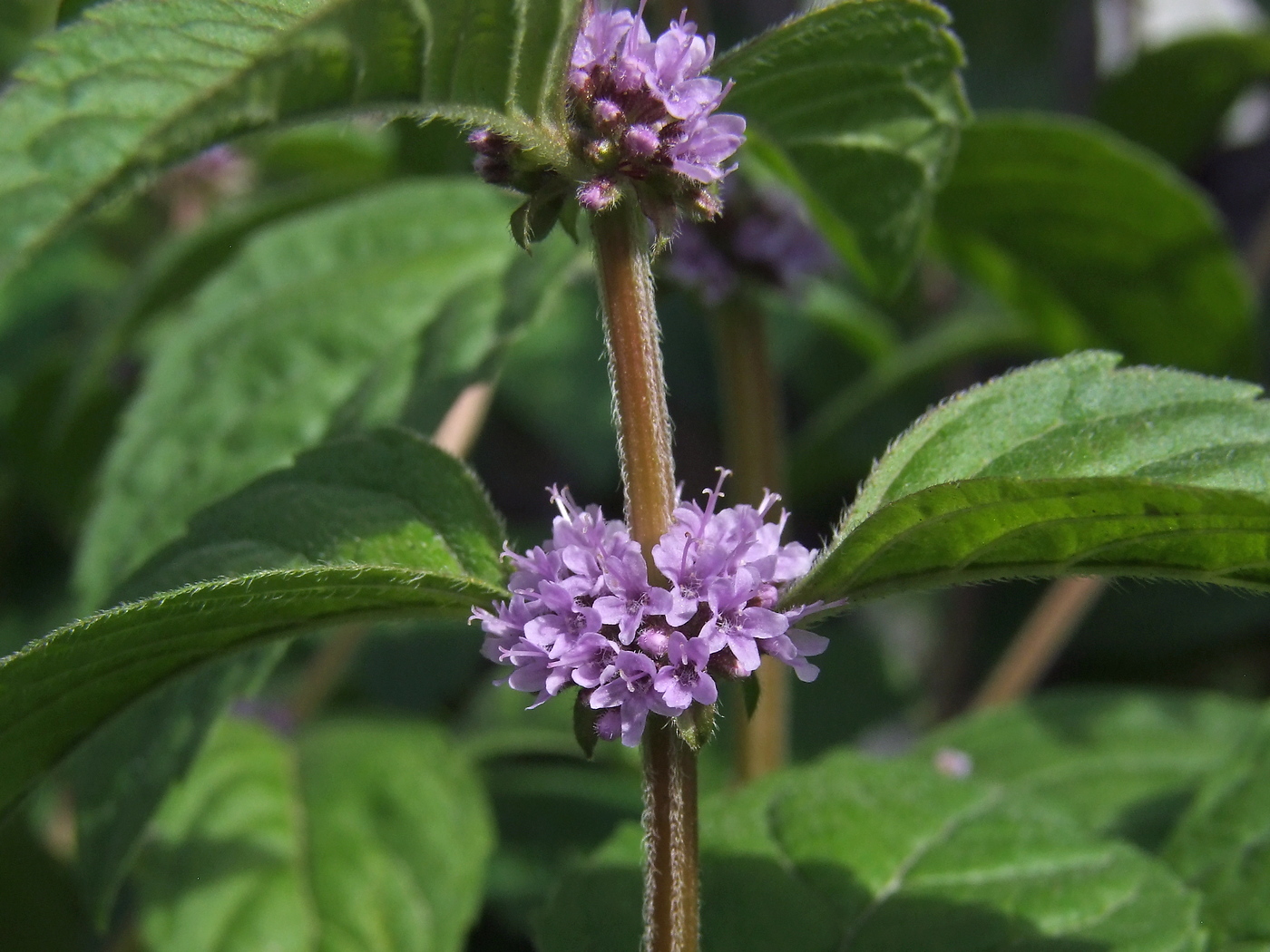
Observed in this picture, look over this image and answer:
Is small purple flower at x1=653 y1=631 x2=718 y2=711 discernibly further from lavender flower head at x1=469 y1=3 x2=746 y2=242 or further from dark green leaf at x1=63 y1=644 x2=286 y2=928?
dark green leaf at x1=63 y1=644 x2=286 y2=928

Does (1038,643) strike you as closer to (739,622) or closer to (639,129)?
(739,622)

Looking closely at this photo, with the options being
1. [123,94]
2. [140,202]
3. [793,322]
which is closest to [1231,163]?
[793,322]

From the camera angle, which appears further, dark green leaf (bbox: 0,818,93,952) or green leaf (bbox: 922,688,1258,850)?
dark green leaf (bbox: 0,818,93,952)

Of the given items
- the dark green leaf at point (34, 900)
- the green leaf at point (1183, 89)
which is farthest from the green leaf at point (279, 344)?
the green leaf at point (1183, 89)

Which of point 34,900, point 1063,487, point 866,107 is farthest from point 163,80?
Answer: point 34,900

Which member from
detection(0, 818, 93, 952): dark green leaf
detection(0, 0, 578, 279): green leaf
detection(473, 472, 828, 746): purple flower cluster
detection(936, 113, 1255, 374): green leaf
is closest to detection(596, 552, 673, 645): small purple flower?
detection(473, 472, 828, 746): purple flower cluster

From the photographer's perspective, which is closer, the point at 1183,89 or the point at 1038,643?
the point at 1038,643
